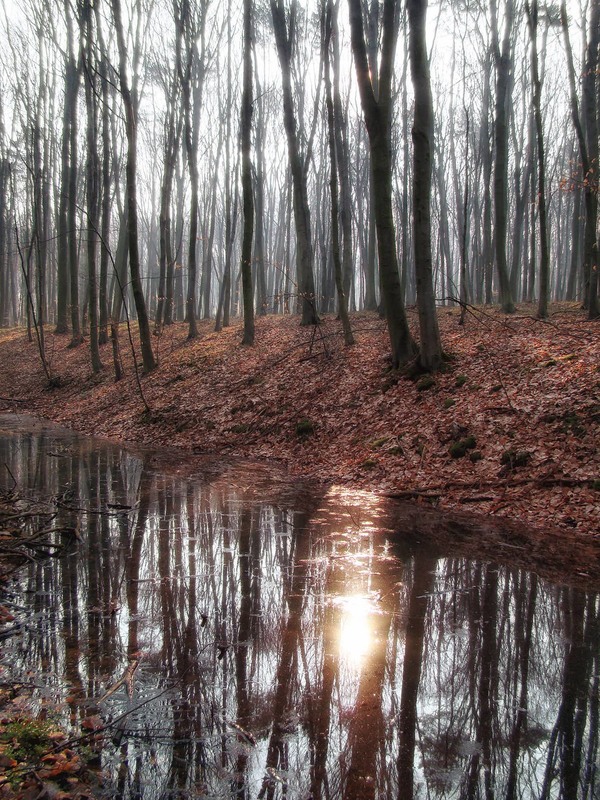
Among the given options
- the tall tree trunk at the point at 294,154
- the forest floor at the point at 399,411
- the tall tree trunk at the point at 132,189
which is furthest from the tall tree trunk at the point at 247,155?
the tall tree trunk at the point at 132,189

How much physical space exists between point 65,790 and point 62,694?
722mm

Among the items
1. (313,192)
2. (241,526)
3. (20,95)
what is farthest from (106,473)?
(313,192)

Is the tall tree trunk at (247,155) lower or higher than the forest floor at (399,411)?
higher

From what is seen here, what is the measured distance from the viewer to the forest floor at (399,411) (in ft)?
23.5

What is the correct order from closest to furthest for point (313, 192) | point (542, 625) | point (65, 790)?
point (65, 790) → point (542, 625) → point (313, 192)

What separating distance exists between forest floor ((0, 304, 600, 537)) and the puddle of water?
230 cm

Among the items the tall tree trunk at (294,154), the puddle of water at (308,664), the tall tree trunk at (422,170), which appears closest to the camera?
the puddle of water at (308,664)

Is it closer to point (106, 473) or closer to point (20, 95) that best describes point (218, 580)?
Result: point (106, 473)

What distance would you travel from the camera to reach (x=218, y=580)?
449 centimetres

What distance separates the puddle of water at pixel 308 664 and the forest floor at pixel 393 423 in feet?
1.42

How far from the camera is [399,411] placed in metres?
9.87

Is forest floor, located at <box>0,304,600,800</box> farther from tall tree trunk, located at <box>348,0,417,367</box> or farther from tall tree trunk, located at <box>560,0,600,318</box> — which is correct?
tall tree trunk, located at <box>560,0,600,318</box>

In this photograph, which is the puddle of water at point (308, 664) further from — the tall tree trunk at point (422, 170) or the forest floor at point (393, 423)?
the tall tree trunk at point (422, 170)

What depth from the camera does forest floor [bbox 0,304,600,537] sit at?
7172mm
